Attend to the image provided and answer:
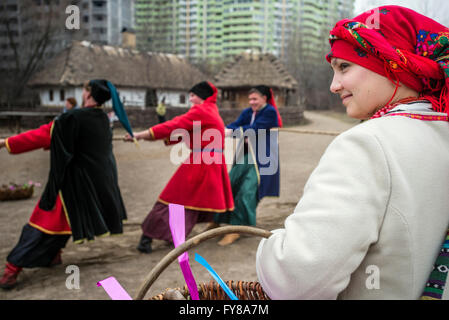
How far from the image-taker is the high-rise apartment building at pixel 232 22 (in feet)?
204

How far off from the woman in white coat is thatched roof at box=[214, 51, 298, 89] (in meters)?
25.5

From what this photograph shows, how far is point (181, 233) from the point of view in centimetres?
124

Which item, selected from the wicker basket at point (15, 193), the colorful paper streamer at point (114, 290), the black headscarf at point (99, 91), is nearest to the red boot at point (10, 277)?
the black headscarf at point (99, 91)

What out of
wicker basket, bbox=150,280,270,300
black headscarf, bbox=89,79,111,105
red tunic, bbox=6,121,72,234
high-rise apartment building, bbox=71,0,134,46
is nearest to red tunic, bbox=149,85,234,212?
black headscarf, bbox=89,79,111,105

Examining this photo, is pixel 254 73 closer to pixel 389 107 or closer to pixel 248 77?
pixel 248 77

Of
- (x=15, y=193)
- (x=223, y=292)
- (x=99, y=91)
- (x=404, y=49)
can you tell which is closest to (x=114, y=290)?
(x=223, y=292)

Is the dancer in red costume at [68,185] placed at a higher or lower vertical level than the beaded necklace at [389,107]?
lower

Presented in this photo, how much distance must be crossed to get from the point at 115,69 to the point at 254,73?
9418 mm

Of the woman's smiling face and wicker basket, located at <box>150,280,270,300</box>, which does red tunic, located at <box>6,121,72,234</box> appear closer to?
wicker basket, located at <box>150,280,270,300</box>

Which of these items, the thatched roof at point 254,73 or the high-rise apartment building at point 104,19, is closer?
the thatched roof at point 254,73

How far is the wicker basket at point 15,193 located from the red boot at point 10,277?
11.4 feet

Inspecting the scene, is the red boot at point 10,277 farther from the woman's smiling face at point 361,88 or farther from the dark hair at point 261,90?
the woman's smiling face at point 361,88

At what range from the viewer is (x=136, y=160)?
10.9m

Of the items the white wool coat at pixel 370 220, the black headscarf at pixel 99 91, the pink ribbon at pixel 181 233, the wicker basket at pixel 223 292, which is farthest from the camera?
the black headscarf at pixel 99 91
